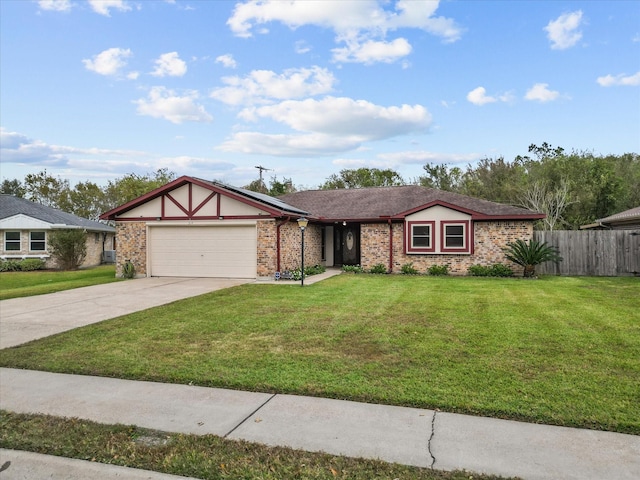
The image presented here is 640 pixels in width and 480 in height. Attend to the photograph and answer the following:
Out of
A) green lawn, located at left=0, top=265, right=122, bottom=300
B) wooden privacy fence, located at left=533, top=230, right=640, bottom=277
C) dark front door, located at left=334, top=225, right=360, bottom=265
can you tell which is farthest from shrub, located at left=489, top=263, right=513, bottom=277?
green lawn, located at left=0, top=265, right=122, bottom=300

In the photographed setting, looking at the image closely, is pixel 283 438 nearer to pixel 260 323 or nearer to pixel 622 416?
Result: pixel 622 416

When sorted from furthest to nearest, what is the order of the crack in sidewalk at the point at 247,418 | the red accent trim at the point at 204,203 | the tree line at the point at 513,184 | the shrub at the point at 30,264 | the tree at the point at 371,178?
the tree at the point at 371,178, the tree line at the point at 513,184, the shrub at the point at 30,264, the red accent trim at the point at 204,203, the crack in sidewalk at the point at 247,418

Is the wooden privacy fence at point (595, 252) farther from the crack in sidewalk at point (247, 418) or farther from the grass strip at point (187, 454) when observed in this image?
the grass strip at point (187, 454)

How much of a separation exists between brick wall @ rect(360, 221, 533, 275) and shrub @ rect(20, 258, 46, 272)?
1689 centimetres

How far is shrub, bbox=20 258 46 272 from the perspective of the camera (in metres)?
21.3

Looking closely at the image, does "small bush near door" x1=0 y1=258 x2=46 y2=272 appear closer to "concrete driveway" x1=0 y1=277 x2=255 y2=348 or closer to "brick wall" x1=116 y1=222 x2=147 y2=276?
"brick wall" x1=116 y1=222 x2=147 y2=276

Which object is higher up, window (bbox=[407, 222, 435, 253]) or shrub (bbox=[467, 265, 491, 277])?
window (bbox=[407, 222, 435, 253])

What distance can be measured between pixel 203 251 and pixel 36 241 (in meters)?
12.5

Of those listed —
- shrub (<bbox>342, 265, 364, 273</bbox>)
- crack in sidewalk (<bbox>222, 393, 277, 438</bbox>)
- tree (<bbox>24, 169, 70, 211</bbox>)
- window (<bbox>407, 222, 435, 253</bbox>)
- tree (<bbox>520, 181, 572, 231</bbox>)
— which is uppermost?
tree (<bbox>24, 169, 70, 211</bbox>)

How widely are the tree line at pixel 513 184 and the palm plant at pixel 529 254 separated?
16256 millimetres

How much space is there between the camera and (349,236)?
66.8 feet

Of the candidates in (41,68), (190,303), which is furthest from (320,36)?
(190,303)

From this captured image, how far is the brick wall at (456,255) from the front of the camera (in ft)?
52.1

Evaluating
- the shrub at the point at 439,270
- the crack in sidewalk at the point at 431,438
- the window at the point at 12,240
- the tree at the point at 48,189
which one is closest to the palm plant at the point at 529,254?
the shrub at the point at 439,270
